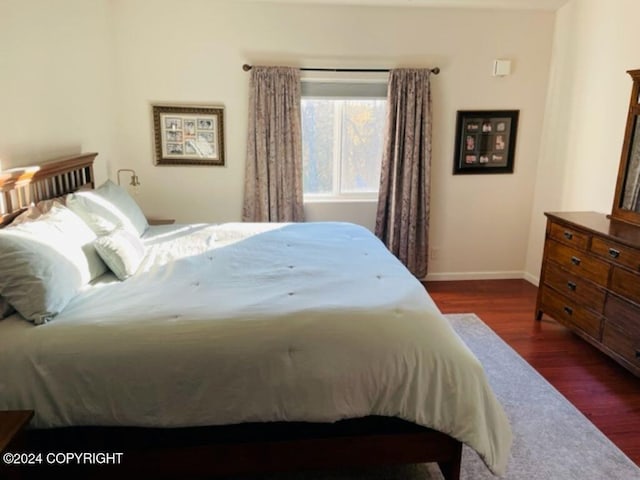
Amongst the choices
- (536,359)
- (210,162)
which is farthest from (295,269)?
(210,162)

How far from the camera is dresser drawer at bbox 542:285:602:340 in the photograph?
311 centimetres

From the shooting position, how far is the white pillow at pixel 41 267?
183 cm

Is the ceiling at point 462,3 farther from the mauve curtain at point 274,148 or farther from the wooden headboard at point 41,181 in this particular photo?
the wooden headboard at point 41,181

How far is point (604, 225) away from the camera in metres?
3.21

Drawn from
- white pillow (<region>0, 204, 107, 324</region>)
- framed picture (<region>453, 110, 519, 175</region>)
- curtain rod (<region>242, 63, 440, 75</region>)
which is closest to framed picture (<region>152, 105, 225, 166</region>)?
curtain rod (<region>242, 63, 440, 75</region>)

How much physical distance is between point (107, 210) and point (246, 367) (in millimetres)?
1601

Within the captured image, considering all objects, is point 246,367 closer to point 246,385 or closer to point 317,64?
point 246,385

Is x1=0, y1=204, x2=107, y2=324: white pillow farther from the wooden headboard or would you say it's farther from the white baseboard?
the white baseboard

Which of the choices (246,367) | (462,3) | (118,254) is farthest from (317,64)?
(246,367)

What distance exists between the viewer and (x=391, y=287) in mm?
2219

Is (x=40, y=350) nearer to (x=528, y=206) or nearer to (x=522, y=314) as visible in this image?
(x=522, y=314)

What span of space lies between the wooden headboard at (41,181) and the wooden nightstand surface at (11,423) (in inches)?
40.7

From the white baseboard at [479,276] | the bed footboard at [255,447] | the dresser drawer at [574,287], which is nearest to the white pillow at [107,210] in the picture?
the bed footboard at [255,447]

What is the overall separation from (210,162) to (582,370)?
11.2 feet
